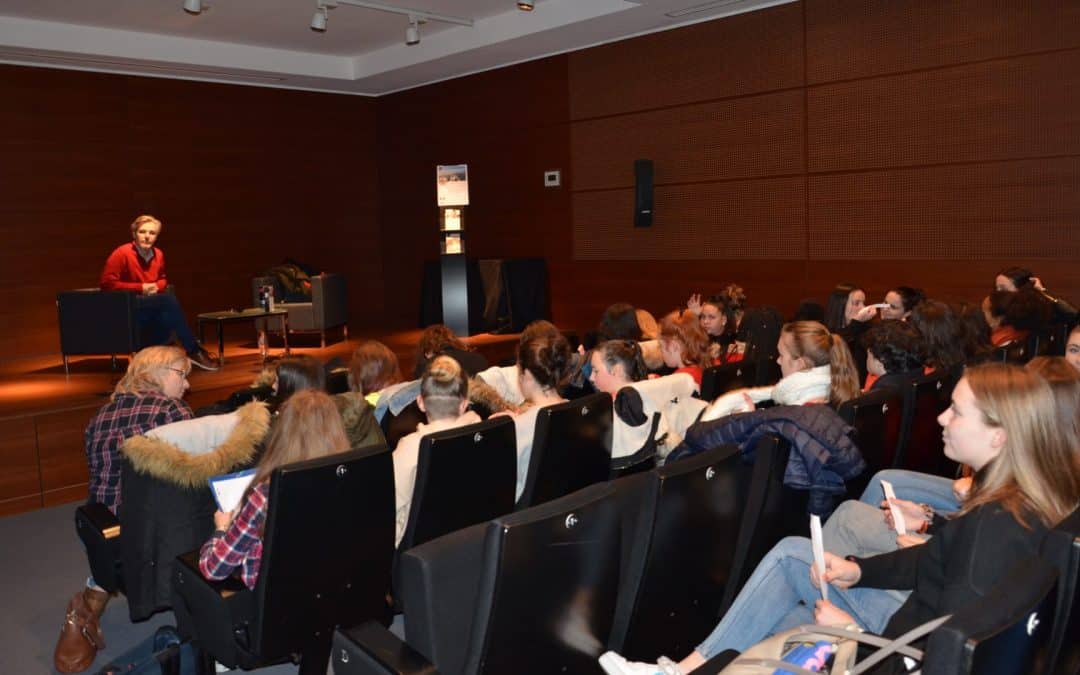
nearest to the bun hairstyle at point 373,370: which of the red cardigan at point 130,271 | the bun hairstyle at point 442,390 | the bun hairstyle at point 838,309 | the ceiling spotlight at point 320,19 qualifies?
the bun hairstyle at point 442,390

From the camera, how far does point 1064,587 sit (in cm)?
178

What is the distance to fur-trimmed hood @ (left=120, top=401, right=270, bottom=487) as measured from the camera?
3.02 m

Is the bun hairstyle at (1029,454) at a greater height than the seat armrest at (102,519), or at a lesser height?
greater

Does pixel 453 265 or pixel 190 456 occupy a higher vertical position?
pixel 453 265

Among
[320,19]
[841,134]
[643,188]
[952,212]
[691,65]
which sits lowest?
[952,212]

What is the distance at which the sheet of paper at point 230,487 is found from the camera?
2.91 meters

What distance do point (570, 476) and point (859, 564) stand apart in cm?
134

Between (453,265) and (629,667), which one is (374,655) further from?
(453,265)

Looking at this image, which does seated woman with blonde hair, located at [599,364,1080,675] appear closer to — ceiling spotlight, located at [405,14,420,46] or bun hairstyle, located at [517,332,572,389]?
bun hairstyle, located at [517,332,572,389]

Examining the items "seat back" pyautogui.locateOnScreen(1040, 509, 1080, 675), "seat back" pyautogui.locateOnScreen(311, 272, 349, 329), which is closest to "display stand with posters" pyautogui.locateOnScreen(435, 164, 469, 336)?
"seat back" pyautogui.locateOnScreen(311, 272, 349, 329)

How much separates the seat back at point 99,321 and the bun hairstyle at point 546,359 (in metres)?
4.88

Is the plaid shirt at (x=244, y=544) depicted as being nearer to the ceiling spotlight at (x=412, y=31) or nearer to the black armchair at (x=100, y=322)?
the black armchair at (x=100, y=322)

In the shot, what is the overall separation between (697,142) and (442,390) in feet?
21.2

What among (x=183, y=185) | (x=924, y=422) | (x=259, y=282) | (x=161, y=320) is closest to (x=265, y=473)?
(x=924, y=422)
